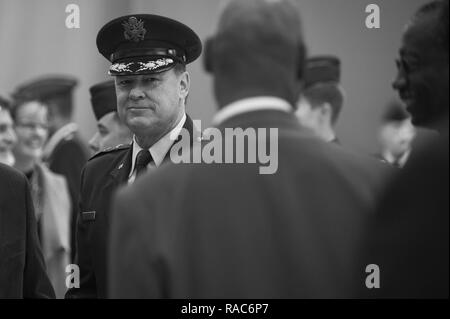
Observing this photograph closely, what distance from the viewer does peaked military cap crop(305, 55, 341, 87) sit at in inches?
204

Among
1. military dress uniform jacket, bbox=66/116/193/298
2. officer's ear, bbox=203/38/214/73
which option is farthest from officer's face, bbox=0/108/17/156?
officer's ear, bbox=203/38/214/73

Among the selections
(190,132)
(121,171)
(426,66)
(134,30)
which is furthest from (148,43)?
(426,66)

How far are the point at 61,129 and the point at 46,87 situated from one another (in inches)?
24.1

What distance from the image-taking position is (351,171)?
2133 millimetres

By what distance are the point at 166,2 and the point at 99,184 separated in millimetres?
2004

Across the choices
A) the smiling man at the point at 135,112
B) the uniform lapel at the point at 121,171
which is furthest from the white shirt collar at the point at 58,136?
the uniform lapel at the point at 121,171

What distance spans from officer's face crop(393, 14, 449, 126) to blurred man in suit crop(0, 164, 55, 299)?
5.02 ft

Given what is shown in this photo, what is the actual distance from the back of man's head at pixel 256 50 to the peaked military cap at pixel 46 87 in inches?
179

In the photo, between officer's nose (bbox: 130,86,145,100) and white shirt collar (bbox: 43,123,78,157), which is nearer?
officer's nose (bbox: 130,86,145,100)

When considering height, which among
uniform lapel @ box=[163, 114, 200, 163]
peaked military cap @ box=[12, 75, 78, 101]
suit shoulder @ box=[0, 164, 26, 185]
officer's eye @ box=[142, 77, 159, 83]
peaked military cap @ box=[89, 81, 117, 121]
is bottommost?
suit shoulder @ box=[0, 164, 26, 185]

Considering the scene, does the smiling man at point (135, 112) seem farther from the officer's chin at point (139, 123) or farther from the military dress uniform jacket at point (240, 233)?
the military dress uniform jacket at point (240, 233)

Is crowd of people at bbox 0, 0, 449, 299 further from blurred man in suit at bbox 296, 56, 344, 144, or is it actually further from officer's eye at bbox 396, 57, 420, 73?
blurred man in suit at bbox 296, 56, 344, 144

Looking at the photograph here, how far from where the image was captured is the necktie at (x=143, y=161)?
3609 millimetres
